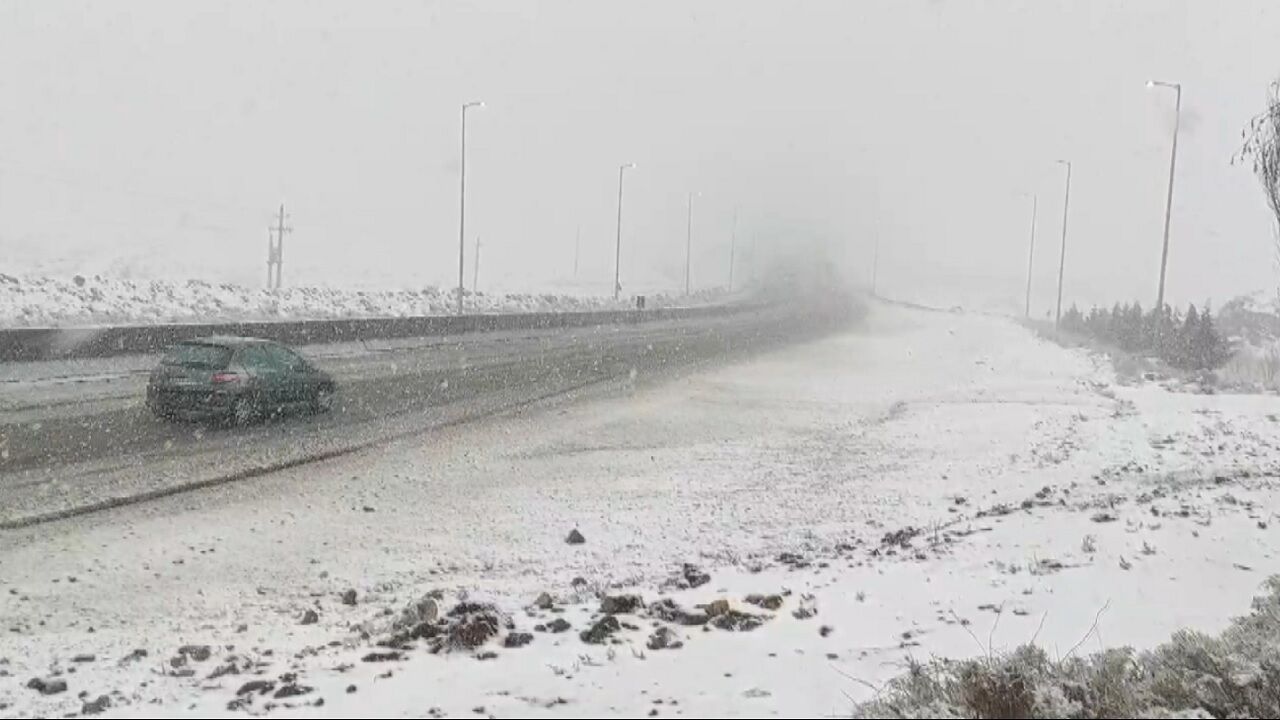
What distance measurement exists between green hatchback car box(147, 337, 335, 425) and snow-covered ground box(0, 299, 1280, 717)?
2776mm

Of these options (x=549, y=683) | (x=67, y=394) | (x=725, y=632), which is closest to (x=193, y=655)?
(x=549, y=683)

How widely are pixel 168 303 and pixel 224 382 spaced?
22302 mm

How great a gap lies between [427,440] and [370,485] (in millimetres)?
3237

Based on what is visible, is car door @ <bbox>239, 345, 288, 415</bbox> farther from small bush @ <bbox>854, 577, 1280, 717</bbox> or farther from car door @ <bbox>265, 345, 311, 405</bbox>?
small bush @ <bbox>854, 577, 1280, 717</bbox>

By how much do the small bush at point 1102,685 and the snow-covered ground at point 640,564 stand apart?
17.1 inches

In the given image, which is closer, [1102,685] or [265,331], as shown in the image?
[1102,685]

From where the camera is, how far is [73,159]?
481ft

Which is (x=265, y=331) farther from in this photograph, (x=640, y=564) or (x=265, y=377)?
(x=640, y=564)

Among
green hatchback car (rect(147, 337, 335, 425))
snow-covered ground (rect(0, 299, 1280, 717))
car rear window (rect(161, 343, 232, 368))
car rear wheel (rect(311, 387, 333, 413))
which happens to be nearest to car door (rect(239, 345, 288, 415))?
green hatchback car (rect(147, 337, 335, 425))

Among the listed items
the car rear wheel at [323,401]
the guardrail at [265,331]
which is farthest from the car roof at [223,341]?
the guardrail at [265,331]

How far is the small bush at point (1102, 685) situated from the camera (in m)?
4.82

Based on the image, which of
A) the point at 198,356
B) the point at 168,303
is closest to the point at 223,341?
the point at 198,356

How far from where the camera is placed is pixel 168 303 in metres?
35.0

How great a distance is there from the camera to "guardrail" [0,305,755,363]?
68.3 ft
